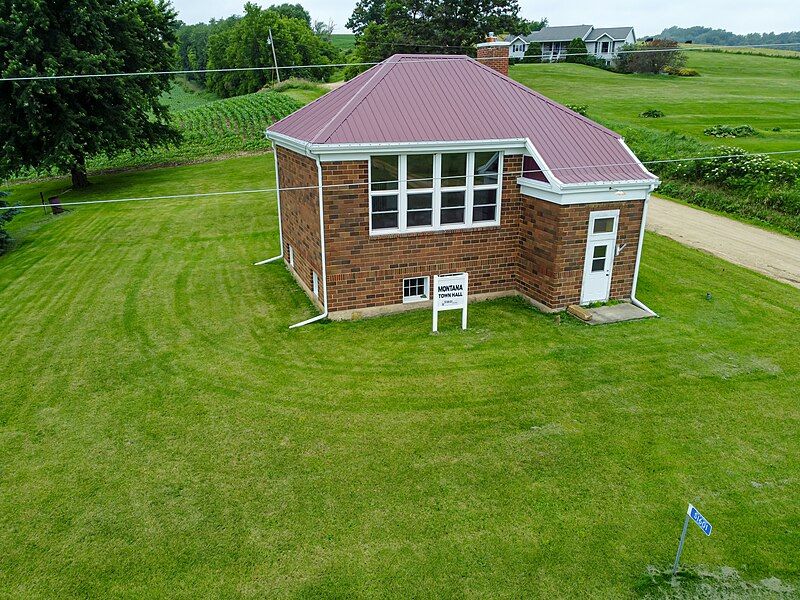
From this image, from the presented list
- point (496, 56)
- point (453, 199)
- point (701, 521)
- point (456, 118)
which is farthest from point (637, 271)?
point (701, 521)

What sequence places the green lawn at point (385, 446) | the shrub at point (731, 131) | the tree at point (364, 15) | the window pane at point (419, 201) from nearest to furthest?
the green lawn at point (385, 446)
the window pane at point (419, 201)
the shrub at point (731, 131)
the tree at point (364, 15)

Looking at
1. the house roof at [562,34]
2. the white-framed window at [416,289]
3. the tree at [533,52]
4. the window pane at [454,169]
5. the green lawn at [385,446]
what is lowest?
the green lawn at [385,446]

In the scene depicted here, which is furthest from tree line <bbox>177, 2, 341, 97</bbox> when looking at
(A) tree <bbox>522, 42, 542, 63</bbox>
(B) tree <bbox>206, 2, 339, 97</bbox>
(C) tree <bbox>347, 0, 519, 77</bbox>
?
(A) tree <bbox>522, 42, 542, 63</bbox>

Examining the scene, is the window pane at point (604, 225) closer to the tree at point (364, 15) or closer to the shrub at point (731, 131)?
the shrub at point (731, 131)

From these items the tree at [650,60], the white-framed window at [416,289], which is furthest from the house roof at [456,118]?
the tree at [650,60]

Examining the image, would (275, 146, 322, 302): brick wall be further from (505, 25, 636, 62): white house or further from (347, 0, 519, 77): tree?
(505, 25, 636, 62): white house

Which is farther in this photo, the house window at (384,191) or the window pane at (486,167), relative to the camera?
the window pane at (486,167)
